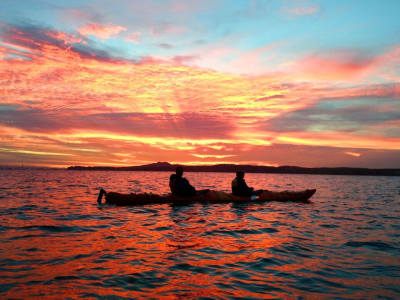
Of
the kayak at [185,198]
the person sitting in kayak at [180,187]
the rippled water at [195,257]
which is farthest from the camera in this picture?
the person sitting in kayak at [180,187]

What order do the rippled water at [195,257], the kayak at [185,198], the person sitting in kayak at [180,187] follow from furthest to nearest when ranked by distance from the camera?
1. the person sitting in kayak at [180,187]
2. the kayak at [185,198]
3. the rippled water at [195,257]

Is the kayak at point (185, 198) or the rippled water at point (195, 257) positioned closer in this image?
the rippled water at point (195, 257)

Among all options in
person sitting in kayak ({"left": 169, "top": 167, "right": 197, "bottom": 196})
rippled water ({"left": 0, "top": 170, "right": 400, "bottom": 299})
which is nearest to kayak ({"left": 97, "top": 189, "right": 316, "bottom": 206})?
person sitting in kayak ({"left": 169, "top": 167, "right": 197, "bottom": 196})

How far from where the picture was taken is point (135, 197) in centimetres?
1716

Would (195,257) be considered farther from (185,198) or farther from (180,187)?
(185,198)

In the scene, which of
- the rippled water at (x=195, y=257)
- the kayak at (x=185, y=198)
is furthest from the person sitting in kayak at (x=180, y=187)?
the rippled water at (x=195, y=257)

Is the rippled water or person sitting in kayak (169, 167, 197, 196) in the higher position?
person sitting in kayak (169, 167, 197, 196)

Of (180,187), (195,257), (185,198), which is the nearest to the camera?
(195,257)

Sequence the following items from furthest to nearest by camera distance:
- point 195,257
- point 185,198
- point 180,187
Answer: point 185,198 → point 180,187 → point 195,257

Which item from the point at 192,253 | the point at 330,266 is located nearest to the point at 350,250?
the point at 330,266

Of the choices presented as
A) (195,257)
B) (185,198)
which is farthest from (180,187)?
(195,257)

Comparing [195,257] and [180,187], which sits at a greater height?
[180,187]

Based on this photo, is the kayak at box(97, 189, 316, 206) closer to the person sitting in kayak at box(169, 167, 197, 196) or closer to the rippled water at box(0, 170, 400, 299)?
the person sitting in kayak at box(169, 167, 197, 196)

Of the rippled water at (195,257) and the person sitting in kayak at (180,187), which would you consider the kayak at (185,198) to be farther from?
the rippled water at (195,257)
